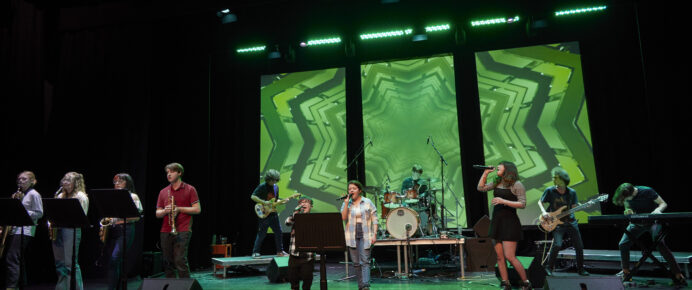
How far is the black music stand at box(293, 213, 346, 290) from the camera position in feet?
14.9

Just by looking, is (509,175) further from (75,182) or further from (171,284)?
(75,182)

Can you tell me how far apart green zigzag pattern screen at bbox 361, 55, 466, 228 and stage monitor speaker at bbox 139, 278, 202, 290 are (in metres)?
6.93

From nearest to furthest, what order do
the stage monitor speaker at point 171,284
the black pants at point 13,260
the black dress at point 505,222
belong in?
the stage monitor speaker at point 171,284
the black dress at point 505,222
the black pants at point 13,260

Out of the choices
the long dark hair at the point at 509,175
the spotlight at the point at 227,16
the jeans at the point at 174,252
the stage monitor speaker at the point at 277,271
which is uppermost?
the spotlight at the point at 227,16

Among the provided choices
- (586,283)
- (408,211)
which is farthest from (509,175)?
(408,211)

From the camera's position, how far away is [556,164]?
1004 centimetres

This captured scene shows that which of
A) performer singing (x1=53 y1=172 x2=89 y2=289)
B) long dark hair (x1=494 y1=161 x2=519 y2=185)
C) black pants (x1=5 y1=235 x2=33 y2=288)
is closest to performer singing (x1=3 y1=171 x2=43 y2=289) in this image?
black pants (x1=5 y1=235 x2=33 y2=288)

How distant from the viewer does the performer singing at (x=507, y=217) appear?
553 centimetres

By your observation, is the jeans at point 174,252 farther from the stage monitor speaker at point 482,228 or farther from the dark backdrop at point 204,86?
the stage monitor speaker at point 482,228

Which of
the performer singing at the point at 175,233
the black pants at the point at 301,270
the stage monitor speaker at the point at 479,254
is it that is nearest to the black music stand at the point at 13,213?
the performer singing at the point at 175,233

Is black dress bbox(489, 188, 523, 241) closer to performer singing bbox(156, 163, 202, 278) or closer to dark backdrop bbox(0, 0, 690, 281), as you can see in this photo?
performer singing bbox(156, 163, 202, 278)

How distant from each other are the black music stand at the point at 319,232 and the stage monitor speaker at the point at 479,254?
428 cm

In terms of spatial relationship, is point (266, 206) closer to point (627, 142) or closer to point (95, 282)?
point (95, 282)

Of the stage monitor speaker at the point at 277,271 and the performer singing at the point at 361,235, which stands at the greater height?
the performer singing at the point at 361,235
